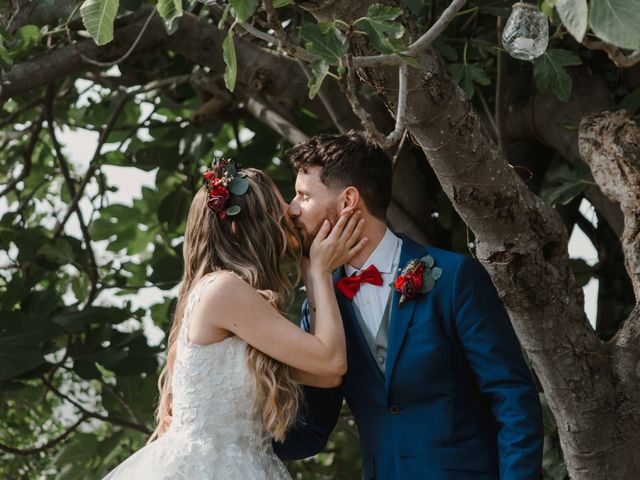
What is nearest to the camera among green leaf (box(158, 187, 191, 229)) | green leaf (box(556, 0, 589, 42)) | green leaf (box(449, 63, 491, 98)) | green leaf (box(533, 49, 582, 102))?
green leaf (box(556, 0, 589, 42))

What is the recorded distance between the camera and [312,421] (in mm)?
3186

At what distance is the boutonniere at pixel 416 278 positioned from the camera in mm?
2965

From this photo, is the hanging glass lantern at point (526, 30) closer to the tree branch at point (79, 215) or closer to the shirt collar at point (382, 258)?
the shirt collar at point (382, 258)

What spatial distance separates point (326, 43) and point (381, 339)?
3.29ft

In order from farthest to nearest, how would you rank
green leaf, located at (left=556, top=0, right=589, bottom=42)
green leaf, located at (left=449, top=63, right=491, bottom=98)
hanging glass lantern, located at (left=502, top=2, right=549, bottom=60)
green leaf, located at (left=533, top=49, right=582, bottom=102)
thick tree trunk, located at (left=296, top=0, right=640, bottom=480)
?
green leaf, located at (left=449, top=63, right=491, bottom=98), green leaf, located at (left=533, top=49, right=582, bottom=102), thick tree trunk, located at (left=296, top=0, right=640, bottom=480), hanging glass lantern, located at (left=502, top=2, right=549, bottom=60), green leaf, located at (left=556, top=0, right=589, bottom=42)

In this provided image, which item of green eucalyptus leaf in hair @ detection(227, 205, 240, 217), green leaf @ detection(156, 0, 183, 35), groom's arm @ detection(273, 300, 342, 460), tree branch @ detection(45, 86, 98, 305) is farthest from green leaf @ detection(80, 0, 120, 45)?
tree branch @ detection(45, 86, 98, 305)

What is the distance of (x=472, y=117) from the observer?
2773 mm

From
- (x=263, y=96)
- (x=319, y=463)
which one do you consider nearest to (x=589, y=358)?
(x=263, y=96)

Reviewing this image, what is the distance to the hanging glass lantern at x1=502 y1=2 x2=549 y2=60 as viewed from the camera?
7.85ft

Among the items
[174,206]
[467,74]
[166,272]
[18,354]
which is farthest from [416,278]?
[174,206]

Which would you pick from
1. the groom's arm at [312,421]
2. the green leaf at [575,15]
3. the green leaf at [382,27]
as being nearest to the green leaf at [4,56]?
the groom's arm at [312,421]

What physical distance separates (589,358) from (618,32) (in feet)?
4.46

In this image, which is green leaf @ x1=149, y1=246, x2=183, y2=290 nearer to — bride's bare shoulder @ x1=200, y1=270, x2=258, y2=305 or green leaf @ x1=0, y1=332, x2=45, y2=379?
green leaf @ x1=0, y1=332, x2=45, y2=379

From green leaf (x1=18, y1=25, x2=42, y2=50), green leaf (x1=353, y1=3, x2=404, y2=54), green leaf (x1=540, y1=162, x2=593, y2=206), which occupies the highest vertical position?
green leaf (x1=18, y1=25, x2=42, y2=50)
